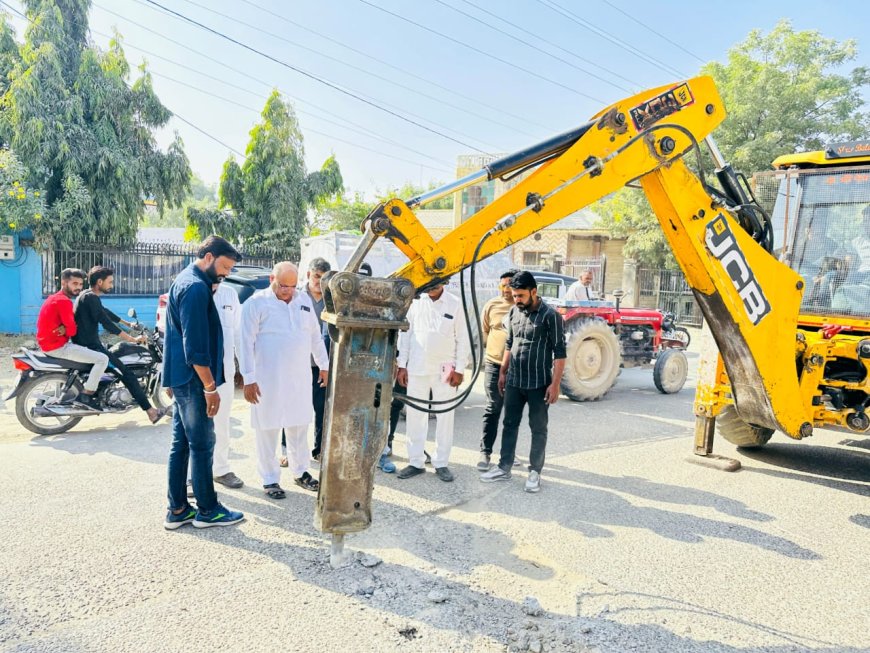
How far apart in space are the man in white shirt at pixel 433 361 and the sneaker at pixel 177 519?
74.6 inches

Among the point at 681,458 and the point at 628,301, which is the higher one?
the point at 628,301

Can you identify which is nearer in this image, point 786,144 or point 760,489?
point 760,489

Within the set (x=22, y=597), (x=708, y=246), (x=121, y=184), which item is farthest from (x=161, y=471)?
(x=121, y=184)

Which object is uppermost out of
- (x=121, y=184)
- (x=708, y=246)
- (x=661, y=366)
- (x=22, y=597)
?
(x=121, y=184)

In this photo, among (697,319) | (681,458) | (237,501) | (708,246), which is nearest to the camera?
(708,246)

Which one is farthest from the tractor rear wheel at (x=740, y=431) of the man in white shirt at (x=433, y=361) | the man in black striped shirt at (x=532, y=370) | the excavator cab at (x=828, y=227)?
the man in white shirt at (x=433, y=361)

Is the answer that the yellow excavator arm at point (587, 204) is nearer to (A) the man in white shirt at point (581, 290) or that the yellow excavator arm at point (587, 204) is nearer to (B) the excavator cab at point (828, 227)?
(B) the excavator cab at point (828, 227)

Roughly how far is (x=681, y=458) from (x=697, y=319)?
17663 millimetres

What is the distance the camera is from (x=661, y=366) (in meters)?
10.0

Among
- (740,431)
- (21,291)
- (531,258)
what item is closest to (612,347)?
(740,431)

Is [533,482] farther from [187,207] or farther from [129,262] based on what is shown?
[187,207]

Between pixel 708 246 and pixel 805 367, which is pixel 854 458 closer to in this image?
pixel 805 367

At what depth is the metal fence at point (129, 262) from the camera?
13281mm

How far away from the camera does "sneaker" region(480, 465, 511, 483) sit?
548 cm
